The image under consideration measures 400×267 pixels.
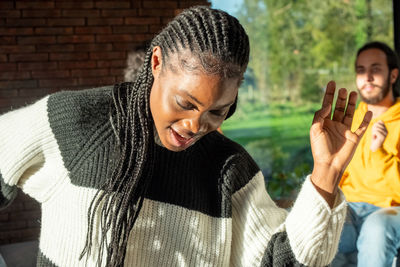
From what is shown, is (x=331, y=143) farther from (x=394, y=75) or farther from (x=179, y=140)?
(x=394, y=75)

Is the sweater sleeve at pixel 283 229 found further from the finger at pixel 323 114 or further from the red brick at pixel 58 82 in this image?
the red brick at pixel 58 82

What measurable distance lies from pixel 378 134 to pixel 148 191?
246 cm

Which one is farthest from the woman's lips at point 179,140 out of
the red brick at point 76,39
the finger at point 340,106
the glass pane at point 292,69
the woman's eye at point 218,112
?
the glass pane at point 292,69

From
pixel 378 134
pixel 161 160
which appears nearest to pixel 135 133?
pixel 161 160

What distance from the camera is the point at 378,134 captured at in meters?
3.64

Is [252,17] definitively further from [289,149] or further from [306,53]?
[289,149]

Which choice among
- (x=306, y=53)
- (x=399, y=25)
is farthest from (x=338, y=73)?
(x=399, y=25)

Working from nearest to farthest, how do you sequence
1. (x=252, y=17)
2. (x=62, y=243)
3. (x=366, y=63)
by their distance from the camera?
(x=62, y=243) → (x=366, y=63) → (x=252, y=17)

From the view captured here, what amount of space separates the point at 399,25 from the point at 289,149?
1.82m

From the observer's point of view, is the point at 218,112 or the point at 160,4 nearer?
the point at 218,112

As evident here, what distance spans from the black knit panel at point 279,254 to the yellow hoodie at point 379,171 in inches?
92.0

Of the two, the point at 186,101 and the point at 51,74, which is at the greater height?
the point at 186,101

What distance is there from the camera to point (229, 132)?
18.4 feet

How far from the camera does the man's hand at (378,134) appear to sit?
143 inches
